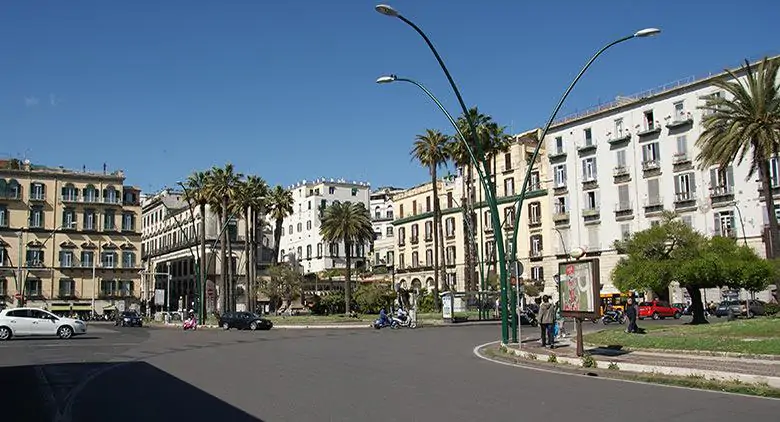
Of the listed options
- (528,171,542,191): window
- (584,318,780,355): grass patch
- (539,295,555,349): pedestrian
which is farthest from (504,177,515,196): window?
(539,295,555,349): pedestrian

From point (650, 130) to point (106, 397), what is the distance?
55450mm

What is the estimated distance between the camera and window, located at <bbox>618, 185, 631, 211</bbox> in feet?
204

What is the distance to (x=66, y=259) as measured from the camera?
88.9 meters

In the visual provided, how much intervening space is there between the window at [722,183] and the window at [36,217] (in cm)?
7543

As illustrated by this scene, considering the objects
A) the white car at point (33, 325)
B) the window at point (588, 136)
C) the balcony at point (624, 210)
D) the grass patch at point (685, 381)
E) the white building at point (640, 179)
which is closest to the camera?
the grass patch at point (685, 381)

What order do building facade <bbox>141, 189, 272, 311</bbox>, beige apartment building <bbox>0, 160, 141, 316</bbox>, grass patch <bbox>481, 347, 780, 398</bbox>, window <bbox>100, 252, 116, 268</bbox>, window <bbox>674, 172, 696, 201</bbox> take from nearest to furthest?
grass patch <bbox>481, 347, 780, 398</bbox> → window <bbox>674, 172, 696, 201</bbox> → beige apartment building <bbox>0, 160, 141, 316</bbox> → window <bbox>100, 252, 116, 268</bbox> → building facade <bbox>141, 189, 272, 311</bbox>

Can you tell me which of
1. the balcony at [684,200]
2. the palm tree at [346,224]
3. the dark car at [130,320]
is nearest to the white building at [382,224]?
the palm tree at [346,224]

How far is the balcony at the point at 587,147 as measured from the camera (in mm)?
65938

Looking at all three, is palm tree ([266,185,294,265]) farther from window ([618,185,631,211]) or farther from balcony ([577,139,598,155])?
window ([618,185,631,211])

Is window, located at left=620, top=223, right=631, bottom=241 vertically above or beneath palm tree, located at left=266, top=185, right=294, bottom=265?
beneath

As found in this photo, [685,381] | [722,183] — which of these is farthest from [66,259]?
[685,381]

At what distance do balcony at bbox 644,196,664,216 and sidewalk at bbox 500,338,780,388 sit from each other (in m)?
42.2

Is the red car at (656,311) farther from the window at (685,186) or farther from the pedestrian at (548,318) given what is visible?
the pedestrian at (548,318)

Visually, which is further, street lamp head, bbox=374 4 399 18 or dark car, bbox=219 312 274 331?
dark car, bbox=219 312 274 331
